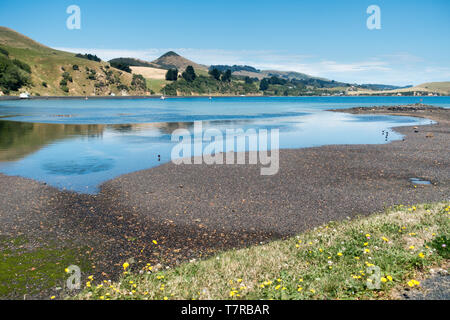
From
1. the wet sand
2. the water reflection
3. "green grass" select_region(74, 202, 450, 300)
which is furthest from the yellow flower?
the water reflection

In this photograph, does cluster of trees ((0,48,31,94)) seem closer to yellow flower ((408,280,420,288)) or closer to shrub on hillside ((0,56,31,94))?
shrub on hillside ((0,56,31,94))

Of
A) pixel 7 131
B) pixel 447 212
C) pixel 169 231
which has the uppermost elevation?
pixel 7 131

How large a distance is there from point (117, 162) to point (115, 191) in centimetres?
1012

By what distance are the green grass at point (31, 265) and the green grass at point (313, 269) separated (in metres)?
1.57

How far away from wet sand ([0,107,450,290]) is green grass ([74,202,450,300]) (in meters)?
1.99

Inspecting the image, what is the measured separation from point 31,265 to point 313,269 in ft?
29.6

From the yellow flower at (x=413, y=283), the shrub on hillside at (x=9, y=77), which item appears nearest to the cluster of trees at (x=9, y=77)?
the shrub on hillside at (x=9, y=77)

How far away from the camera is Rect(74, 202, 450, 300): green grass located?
7.74 m

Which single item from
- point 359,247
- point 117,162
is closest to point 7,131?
point 117,162

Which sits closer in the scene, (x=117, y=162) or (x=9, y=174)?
(x=9, y=174)

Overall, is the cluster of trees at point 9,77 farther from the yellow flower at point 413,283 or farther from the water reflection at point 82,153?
the yellow flower at point 413,283
